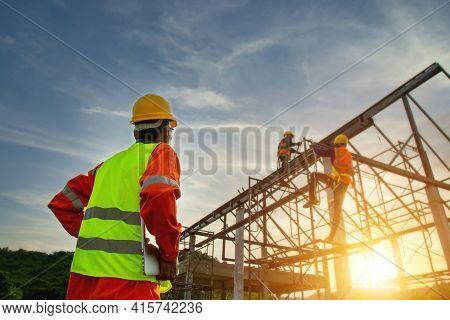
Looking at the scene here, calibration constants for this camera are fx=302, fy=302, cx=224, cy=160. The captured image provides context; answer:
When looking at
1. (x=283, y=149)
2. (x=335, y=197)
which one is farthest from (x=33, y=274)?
(x=335, y=197)

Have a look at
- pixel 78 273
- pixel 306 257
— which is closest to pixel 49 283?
pixel 306 257

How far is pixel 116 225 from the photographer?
5.77 feet

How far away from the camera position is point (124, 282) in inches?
64.1

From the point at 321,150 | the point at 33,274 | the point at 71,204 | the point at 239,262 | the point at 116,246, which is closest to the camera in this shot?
the point at 116,246

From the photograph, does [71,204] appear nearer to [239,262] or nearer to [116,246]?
[116,246]

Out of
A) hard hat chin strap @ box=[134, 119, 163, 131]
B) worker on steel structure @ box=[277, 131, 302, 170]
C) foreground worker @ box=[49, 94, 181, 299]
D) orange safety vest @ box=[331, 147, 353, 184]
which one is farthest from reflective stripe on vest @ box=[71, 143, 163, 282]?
worker on steel structure @ box=[277, 131, 302, 170]

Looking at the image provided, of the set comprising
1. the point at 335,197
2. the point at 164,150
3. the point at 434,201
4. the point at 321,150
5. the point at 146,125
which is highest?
the point at 321,150

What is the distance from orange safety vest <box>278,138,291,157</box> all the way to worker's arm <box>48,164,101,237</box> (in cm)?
962

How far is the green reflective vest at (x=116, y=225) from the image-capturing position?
166cm

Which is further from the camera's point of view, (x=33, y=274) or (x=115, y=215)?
(x=33, y=274)

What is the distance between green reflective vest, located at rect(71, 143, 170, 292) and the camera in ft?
5.44

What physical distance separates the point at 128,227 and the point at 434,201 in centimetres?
962

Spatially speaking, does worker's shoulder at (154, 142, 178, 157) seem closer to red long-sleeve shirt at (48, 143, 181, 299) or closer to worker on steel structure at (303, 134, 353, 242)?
red long-sleeve shirt at (48, 143, 181, 299)

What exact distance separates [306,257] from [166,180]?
6700 mm
